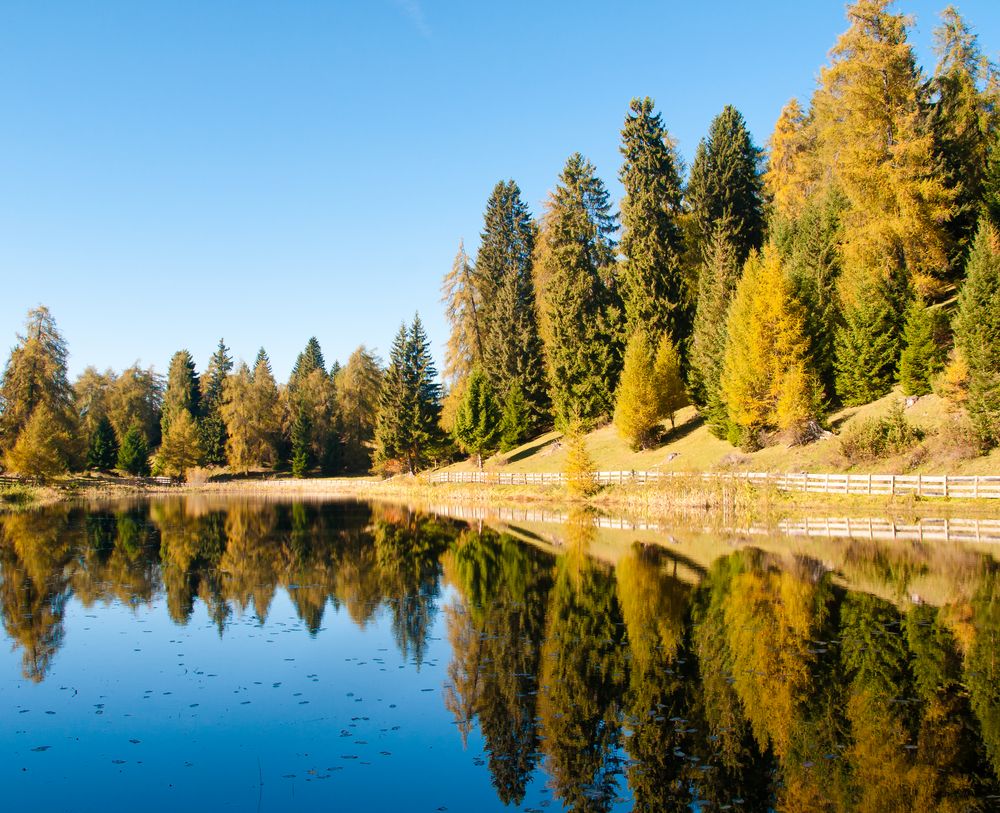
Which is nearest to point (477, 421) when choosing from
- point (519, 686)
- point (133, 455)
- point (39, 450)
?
point (39, 450)

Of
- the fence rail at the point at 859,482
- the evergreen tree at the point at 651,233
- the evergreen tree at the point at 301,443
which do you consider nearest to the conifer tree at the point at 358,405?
the evergreen tree at the point at 301,443

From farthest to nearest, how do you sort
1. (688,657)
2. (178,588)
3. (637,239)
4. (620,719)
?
(637,239), (178,588), (688,657), (620,719)

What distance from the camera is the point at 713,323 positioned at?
52312 millimetres

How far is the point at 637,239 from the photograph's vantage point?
195 feet

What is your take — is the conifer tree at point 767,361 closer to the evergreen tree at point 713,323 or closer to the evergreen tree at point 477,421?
the evergreen tree at point 713,323

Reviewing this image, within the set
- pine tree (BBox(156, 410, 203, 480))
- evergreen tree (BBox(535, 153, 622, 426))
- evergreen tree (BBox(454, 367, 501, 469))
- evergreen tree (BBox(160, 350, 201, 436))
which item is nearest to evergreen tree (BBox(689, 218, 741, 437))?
evergreen tree (BBox(535, 153, 622, 426))

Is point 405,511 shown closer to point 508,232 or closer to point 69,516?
point 69,516

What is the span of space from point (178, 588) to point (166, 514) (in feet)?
101

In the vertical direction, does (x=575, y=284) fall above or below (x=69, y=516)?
above

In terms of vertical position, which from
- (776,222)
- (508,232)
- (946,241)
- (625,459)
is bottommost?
(625,459)

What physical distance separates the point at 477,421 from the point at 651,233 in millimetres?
21456

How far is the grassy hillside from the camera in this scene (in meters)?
34.2

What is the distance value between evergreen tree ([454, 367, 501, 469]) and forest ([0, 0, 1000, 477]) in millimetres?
208

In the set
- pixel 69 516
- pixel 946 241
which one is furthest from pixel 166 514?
pixel 946 241
